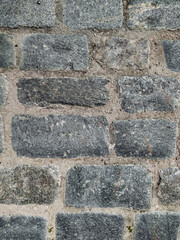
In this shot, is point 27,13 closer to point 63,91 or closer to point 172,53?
point 63,91

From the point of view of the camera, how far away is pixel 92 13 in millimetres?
1238

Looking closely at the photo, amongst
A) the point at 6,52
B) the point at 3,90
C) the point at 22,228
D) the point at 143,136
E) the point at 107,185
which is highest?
the point at 6,52

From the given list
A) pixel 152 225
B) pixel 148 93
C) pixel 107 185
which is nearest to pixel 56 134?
pixel 107 185

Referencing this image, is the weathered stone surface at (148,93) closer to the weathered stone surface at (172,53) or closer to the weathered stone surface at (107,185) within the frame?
the weathered stone surface at (172,53)

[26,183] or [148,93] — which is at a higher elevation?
[148,93]

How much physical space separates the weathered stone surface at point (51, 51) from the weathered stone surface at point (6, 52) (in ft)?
0.13

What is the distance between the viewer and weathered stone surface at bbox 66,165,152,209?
1277 millimetres

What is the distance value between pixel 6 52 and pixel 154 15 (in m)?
0.55

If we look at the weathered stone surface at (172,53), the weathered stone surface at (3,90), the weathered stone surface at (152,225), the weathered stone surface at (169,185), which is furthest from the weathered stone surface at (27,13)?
the weathered stone surface at (152,225)

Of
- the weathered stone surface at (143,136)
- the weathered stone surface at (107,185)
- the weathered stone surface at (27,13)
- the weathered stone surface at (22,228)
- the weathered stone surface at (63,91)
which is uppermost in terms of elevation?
the weathered stone surface at (27,13)

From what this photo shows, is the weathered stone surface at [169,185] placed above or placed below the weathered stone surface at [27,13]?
below

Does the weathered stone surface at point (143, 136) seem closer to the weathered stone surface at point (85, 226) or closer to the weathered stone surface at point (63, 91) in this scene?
the weathered stone surface at point (63, 91)

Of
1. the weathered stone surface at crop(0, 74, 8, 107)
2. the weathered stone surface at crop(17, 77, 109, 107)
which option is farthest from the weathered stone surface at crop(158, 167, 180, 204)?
the weathered stone surface at crop(0, 74, 8, 107)

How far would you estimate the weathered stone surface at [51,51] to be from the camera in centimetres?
124
